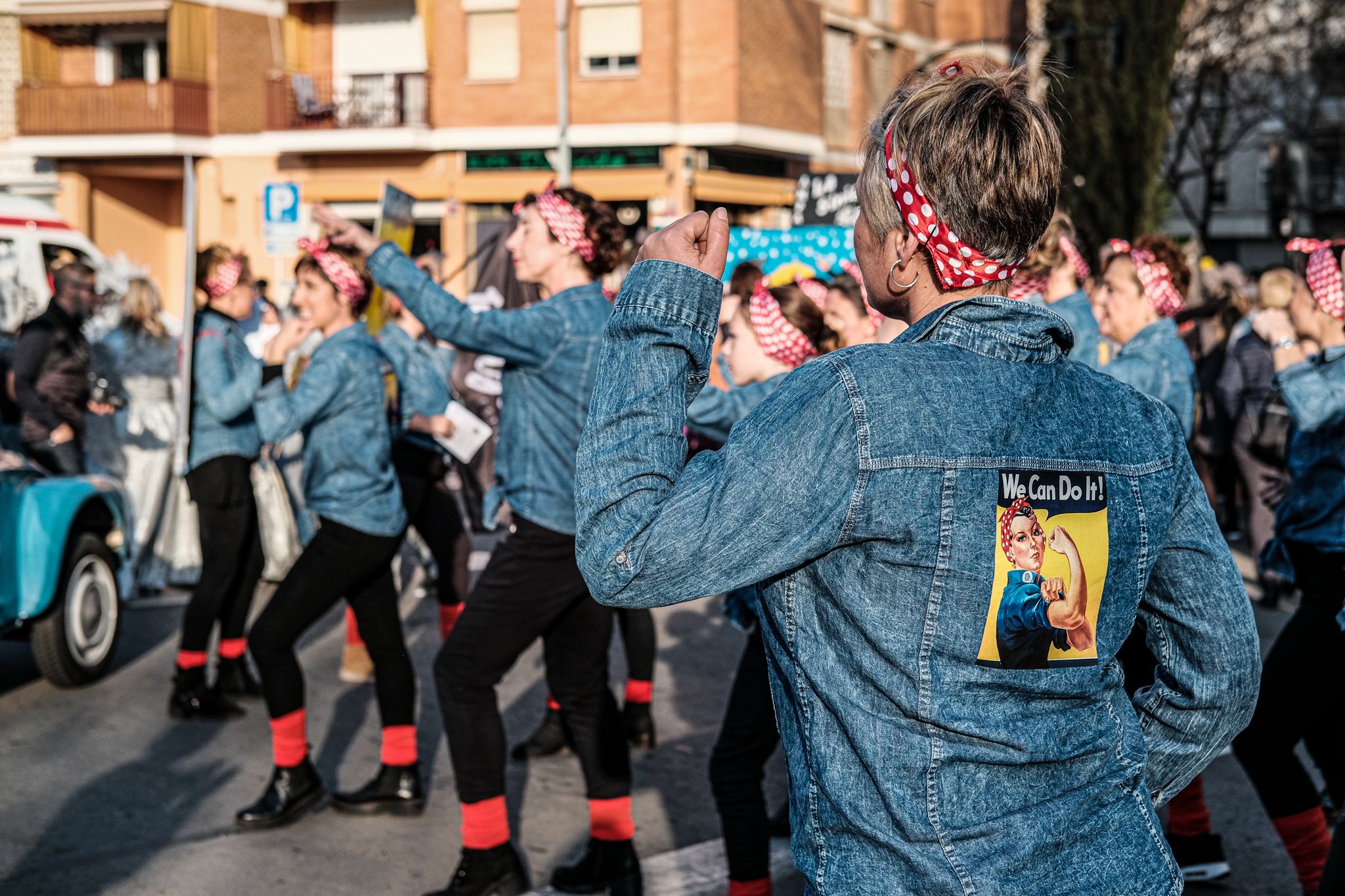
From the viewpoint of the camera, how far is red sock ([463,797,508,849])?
4332 millimetres

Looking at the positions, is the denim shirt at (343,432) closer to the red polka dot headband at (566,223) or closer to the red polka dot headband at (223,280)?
the red polka dot headband at (566,223)

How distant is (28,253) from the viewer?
12.9 metres

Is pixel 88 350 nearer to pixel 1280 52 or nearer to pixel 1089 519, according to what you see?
pixel 1089 519

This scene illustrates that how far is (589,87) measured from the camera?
29516 millimetres

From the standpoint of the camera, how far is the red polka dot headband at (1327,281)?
15.0 ft

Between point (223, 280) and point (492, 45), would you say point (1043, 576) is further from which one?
point (492, 45)

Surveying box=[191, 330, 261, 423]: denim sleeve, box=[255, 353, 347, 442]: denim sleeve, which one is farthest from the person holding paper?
box=[191, 330, 261, 423]: denim sleeve

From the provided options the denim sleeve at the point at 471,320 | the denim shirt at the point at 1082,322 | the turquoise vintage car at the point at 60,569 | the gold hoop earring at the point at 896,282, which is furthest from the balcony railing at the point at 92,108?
the gold hoop earring at the point at 896,282

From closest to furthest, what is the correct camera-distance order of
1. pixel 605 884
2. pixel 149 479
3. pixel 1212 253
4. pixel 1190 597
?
pixel 1190 597 < pixel 605 884 < pixel 149 479 < pixel 1212 253

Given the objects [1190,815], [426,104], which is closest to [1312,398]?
[1190,815]

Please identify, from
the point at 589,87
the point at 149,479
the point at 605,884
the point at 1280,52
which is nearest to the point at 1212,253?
the point at 1280,52

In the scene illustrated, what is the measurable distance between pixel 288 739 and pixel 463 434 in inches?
68.4

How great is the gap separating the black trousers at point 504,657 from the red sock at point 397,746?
96cm

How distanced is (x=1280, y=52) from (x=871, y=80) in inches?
443
